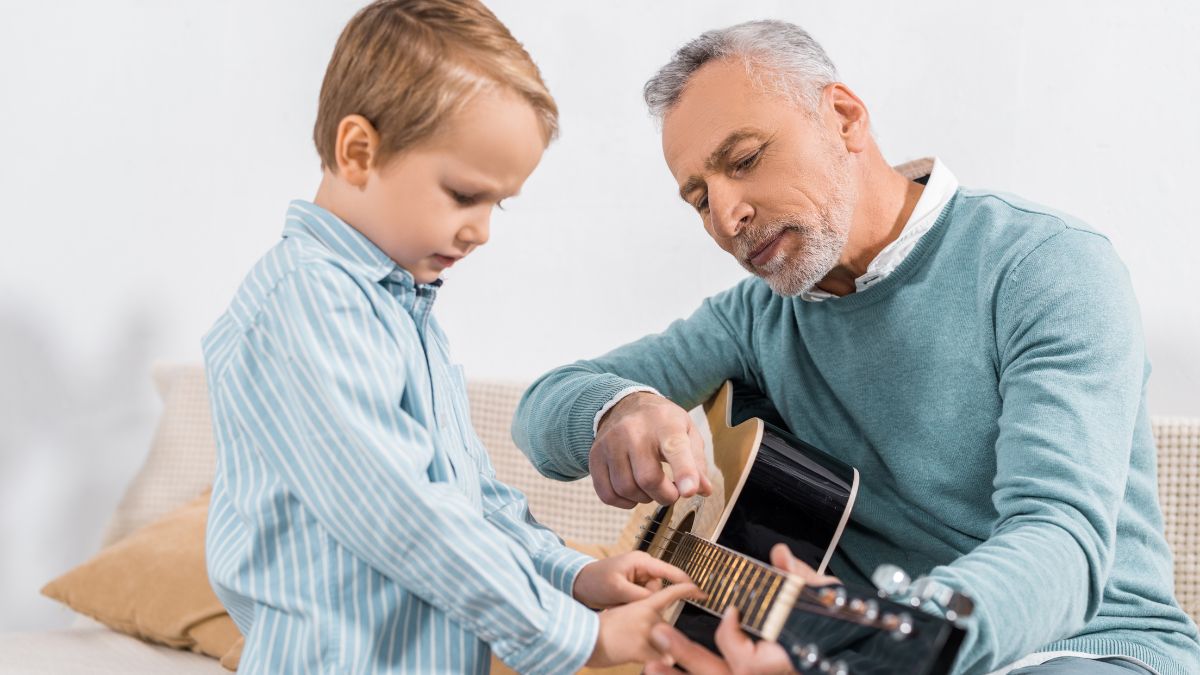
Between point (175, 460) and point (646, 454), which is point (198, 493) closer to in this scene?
point (175, 460)

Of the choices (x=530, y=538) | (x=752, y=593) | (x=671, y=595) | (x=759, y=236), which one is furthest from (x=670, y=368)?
(x=752, y=593)

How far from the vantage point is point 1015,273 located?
4.31ft

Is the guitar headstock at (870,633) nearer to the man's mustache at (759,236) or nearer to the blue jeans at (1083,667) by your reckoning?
the blue jeans at (1083,667)

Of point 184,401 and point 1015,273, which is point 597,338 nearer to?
point 184,401

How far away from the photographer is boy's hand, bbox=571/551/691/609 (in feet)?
3.58

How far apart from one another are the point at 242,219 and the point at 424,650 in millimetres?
1787

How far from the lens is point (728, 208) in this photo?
1.42 m

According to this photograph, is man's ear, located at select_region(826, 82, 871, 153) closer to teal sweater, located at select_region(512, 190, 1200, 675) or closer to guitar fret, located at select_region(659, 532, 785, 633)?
teal sweater, located at select_region(512, 190, 1200, 675)

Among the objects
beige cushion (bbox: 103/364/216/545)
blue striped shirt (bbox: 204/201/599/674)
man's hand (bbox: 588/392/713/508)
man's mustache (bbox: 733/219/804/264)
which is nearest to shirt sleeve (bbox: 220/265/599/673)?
blue striped shirt (bbox: 204/201/599/674)

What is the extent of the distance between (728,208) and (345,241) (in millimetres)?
587

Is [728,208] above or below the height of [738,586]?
above

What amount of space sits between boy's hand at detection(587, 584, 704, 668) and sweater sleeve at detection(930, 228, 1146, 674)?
258mm

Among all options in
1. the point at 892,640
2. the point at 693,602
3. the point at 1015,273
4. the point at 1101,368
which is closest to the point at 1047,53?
the point at 1015,273

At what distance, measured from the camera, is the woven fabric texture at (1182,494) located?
1.73 meters
